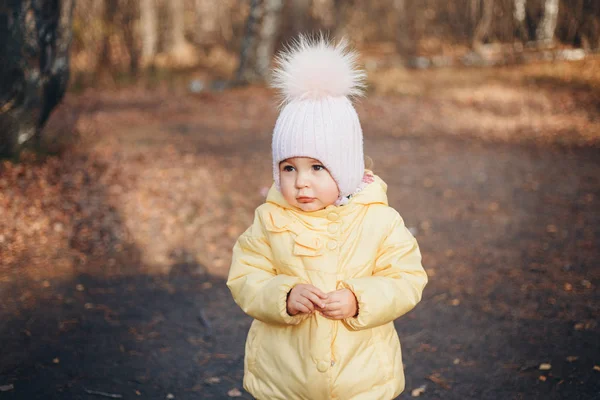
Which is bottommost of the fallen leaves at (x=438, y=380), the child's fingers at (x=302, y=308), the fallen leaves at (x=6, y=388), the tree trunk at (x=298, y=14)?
the fallen leaves at (x=438, y=380)

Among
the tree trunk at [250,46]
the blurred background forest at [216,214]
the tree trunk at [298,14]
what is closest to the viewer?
the blurred background forest at [216,214]

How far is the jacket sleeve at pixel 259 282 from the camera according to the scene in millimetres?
2203

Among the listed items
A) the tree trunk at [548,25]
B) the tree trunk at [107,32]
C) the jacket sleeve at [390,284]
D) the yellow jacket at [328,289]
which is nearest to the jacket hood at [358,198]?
the yellow jacket at [328,289]

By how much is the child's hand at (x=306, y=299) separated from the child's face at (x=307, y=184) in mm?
329

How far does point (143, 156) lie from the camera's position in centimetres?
787

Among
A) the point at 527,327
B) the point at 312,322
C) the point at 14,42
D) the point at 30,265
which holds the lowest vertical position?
the point at 527,327

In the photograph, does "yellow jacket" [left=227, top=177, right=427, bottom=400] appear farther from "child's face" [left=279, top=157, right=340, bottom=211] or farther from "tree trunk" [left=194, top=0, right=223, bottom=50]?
"tree trunk" [left=194, top=0, right=223, bottom=50]

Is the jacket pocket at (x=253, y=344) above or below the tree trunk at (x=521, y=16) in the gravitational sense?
below

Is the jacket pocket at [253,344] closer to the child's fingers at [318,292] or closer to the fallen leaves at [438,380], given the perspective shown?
the child's fingers at [318,292]

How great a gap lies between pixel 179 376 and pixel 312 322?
5.68ft

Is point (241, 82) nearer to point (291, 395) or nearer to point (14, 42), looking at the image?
point (14, 42)

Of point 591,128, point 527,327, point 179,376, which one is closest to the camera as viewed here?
point 179,376

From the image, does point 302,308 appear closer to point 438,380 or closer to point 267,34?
point 438,380

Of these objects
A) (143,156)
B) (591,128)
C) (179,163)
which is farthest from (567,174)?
(143,156)
